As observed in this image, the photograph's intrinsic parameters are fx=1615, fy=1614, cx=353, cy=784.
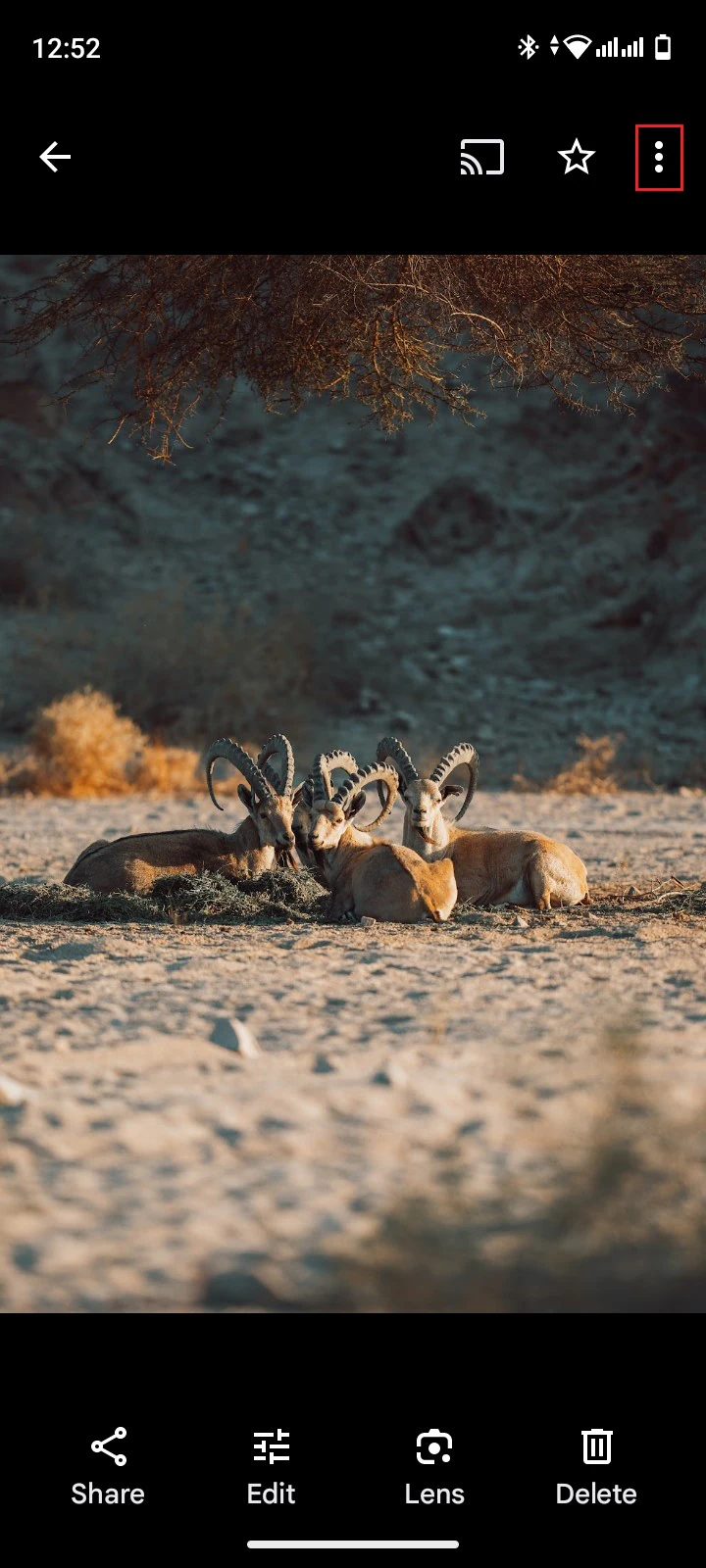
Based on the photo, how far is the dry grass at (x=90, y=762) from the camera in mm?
19953

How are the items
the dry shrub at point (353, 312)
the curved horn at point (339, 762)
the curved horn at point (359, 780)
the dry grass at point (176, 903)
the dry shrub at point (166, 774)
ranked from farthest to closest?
the dry shrub at point (166, 774) < the curved horn at point (339, 762) < the curved horn at point (359, 780) < the dry grass at point (176, 903) < the dry shrub at point (353, 312)

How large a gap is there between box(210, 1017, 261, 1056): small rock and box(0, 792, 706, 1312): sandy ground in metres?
0.02

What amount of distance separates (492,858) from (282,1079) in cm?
513

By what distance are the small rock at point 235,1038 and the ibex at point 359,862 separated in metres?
3.56

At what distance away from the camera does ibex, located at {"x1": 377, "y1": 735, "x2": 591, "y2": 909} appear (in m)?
10.7

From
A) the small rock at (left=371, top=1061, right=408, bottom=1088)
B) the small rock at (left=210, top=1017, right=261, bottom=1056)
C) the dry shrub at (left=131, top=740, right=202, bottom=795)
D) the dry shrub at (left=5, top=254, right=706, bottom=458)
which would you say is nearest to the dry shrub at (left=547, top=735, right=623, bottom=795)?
the dry shrub at (left=131, top=740, right=202, bottom=795)

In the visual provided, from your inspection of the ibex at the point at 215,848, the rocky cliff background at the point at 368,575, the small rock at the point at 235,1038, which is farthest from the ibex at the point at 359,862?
the rocky cliff background at the point at 368,575

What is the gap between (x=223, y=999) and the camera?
7410mm

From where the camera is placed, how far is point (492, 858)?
10.9 metres

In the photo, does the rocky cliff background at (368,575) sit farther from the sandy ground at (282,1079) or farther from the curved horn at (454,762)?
the sandy ground at (282,1079)
